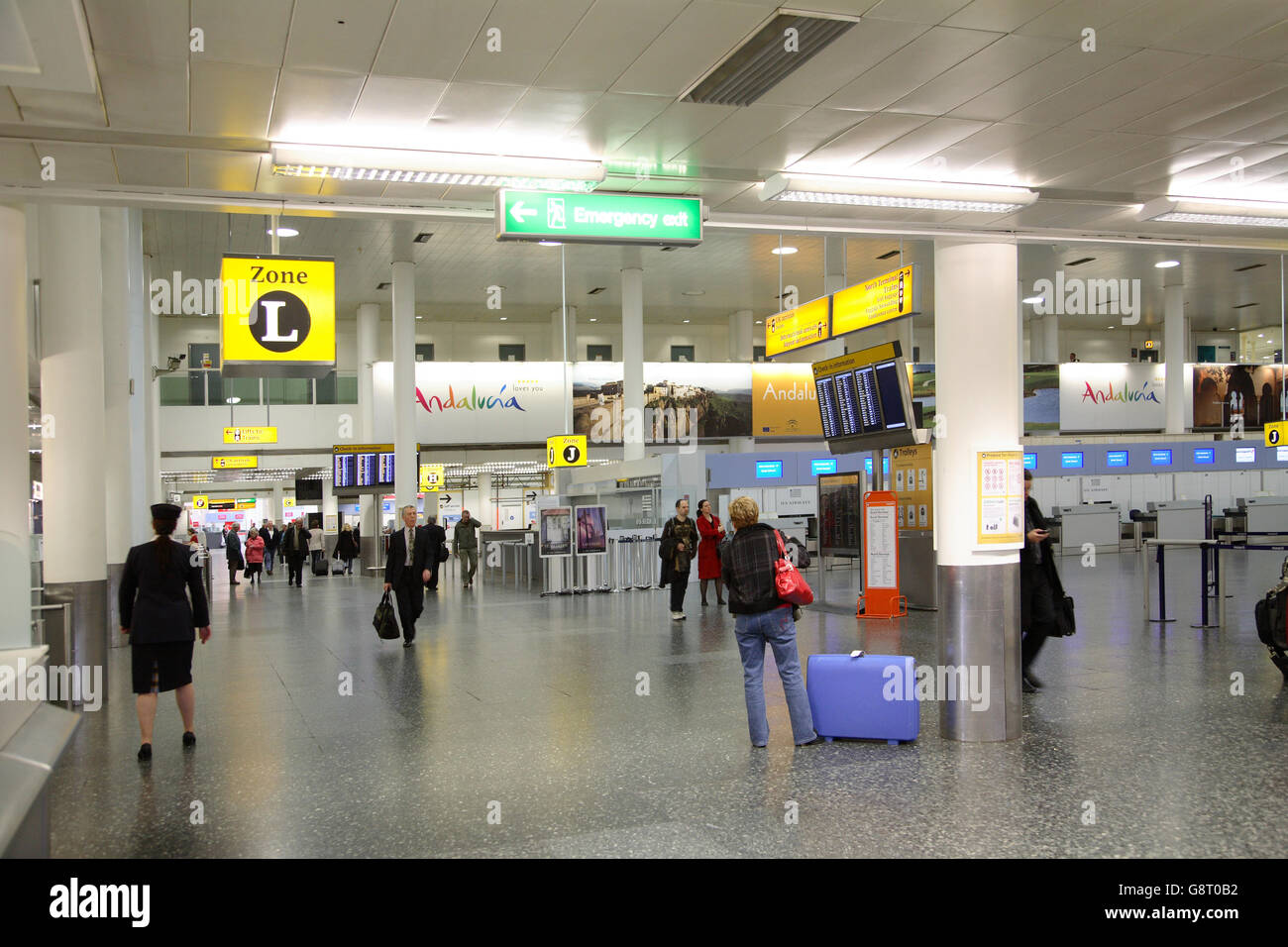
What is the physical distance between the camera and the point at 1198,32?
5172 mm

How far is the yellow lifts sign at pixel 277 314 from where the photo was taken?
8.96 m

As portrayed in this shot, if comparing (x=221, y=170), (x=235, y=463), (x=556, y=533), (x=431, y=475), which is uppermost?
(x=221, y=170)

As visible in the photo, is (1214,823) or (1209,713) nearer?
(1214,823)

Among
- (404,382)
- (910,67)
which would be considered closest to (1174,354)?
(404,382)

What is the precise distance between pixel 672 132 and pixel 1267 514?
25.3 metres

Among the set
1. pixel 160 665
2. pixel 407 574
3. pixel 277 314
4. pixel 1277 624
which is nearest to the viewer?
pixel 160 665

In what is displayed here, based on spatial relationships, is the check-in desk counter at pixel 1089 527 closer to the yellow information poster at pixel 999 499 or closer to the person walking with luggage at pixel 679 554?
the person walking with luggage at pixel 679 554

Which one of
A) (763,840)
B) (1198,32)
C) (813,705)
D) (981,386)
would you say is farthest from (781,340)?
(763,840)

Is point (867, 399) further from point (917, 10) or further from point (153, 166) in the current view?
point (153, 166)

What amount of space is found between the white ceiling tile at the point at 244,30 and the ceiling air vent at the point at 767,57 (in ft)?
7.02

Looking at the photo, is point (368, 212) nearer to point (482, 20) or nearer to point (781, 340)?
point (482, 20)

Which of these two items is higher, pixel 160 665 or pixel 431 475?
pixel 431 475

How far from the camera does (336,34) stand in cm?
487
